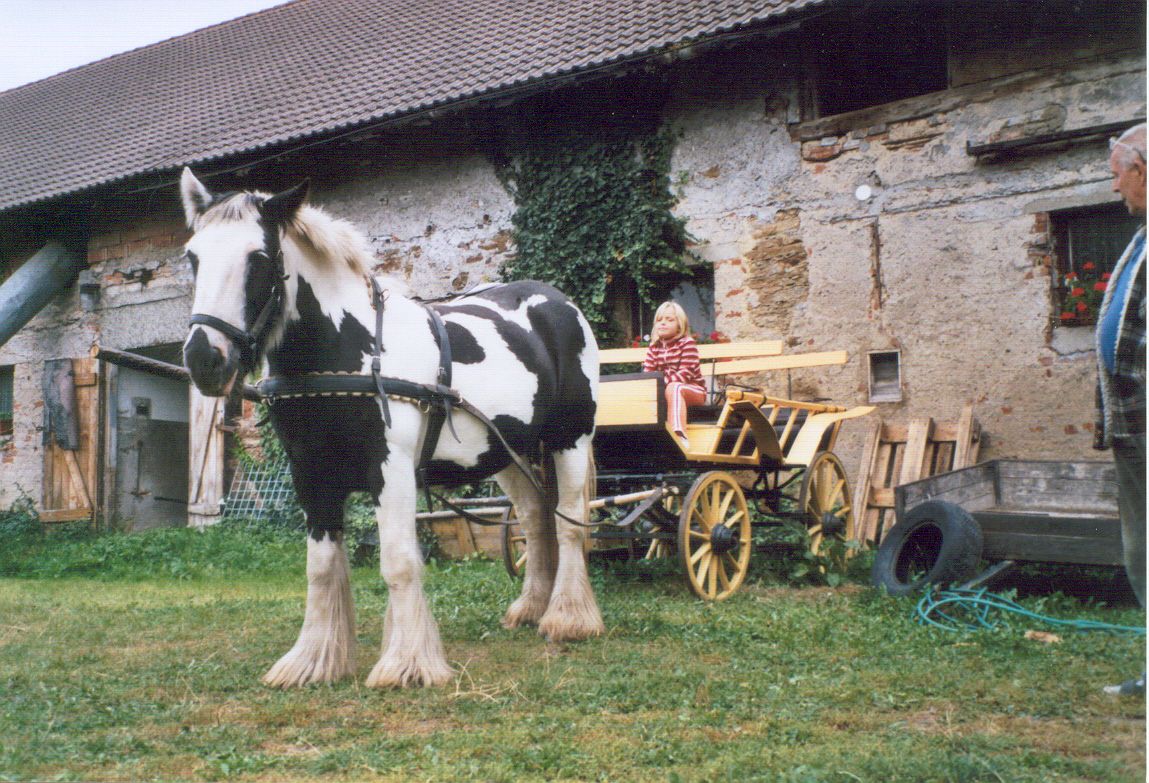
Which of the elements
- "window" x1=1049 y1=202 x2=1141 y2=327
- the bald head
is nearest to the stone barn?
"window" x1=1049 y1=202 x2=1141 y2=327

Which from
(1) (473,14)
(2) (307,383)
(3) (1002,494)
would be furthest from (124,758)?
(1) (473,14)

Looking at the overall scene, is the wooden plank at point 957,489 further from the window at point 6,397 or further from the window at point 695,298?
the window at point 6,397

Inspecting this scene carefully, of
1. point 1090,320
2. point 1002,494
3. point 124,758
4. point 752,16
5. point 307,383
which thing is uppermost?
point 752,16

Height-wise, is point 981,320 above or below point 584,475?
above

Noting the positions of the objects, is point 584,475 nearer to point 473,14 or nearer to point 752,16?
point 752,16

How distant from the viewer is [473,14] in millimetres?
12508

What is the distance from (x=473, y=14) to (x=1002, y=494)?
30.2 feet

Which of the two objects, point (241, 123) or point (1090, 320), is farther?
point (241, 123)

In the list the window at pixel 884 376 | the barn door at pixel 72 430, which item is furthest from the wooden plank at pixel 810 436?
the barn door at pixel 72 430

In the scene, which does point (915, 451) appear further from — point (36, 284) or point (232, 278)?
→ point (36, 284)

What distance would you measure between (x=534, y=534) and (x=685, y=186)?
5.05 meters

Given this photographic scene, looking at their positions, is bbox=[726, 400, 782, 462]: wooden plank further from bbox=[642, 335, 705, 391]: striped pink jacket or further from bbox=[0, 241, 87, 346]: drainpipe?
bbox=[0, 241, 87, 346]: drainpipe

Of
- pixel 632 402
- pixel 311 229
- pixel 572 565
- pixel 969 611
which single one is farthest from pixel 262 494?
Answer: pixel 969 611

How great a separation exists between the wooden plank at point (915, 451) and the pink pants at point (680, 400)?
2.23 metres
